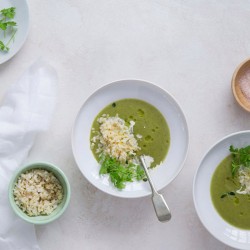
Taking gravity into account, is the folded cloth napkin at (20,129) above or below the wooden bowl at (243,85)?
below

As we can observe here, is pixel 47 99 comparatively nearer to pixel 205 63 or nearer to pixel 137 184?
pixel 137 184

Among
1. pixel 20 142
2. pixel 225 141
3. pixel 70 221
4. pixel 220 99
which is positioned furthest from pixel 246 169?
pixel 20 142

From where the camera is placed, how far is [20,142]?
2.43 m

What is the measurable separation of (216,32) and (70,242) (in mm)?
1225

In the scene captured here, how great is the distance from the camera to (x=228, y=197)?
242cm

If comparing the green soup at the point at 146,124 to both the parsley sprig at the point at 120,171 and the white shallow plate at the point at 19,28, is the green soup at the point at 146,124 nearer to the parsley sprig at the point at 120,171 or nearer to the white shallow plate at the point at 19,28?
the parsley sprig at the point at 120,171

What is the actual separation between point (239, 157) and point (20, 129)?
1.02 meters

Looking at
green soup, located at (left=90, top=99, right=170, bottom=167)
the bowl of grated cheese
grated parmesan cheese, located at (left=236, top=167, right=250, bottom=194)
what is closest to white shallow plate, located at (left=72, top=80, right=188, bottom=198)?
green soup, located at (left=90, top=99, right=170, bottom=167)

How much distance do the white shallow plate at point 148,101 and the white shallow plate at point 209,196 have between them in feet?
0.39

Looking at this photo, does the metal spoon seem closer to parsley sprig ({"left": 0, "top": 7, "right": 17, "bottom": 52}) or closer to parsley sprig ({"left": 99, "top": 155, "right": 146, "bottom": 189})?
parsley sprig ({"left": 99, "top": 155, "right": 146, "bottom": 189})

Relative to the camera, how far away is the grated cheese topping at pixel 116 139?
236 centimetres

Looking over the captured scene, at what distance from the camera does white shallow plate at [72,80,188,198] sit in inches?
93.2

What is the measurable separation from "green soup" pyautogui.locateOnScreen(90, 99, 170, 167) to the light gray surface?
135mm

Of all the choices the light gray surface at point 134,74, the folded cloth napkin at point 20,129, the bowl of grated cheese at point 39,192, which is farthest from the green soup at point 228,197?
the folded cloth napkin at point 20,129
